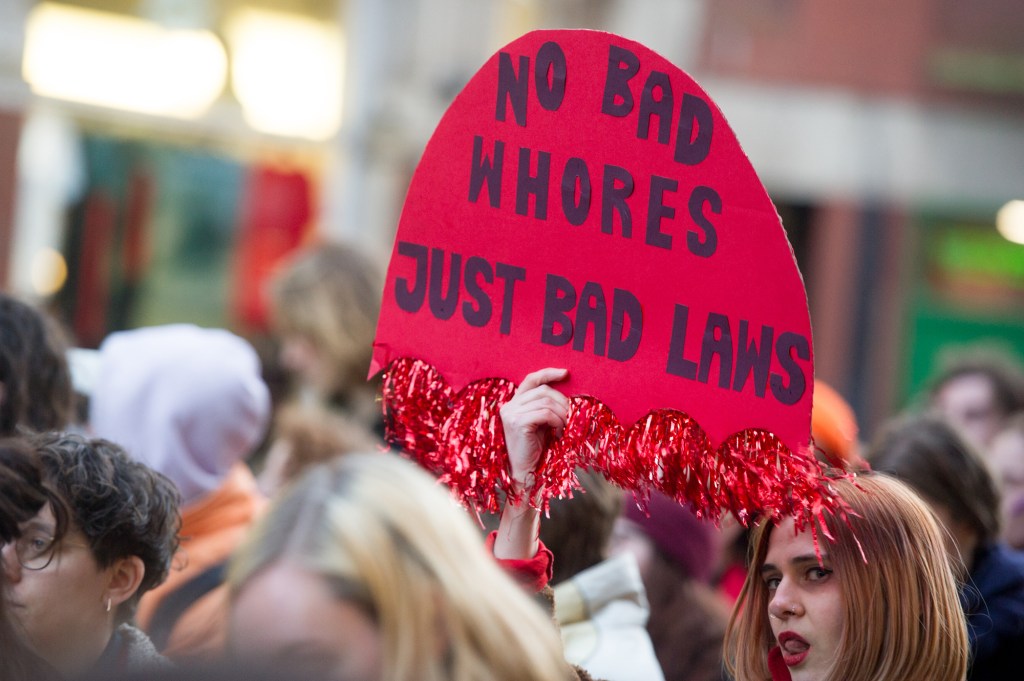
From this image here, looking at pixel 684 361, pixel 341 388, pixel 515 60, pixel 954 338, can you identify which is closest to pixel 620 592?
pixel 684 361

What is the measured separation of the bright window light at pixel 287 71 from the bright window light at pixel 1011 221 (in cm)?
553

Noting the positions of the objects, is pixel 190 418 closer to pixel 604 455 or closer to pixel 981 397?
pixel 604 455

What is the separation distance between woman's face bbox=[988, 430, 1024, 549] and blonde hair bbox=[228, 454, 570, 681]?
2.94 m

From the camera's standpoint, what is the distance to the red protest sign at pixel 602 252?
5.81ft

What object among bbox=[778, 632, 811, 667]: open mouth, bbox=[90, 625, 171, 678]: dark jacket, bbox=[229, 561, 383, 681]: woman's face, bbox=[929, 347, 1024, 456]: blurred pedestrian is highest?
bbox=[229, 561, 383, 681]: woman's face

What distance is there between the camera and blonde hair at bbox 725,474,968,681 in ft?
6.17

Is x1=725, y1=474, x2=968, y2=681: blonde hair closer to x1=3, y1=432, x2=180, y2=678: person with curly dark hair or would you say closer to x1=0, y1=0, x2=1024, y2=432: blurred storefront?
x1=3, y1=432, x2=180, y2=678: person with curly dark hair

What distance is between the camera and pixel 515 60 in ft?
6.51

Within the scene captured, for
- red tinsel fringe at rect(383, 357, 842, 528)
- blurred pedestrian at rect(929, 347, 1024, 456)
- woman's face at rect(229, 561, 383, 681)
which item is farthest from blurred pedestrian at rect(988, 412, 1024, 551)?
woman's face at rect(229, 561, 383, 681)

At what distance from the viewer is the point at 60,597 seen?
1978 millimetres

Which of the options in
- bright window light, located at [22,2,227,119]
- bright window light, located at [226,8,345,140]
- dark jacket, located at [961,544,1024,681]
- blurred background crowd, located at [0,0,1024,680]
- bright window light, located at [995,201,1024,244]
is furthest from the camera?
bright window light, located at [995,201,1024,244]

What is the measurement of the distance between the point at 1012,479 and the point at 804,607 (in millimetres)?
2351

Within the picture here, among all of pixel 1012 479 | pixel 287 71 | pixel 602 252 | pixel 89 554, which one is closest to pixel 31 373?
pixel 89 554

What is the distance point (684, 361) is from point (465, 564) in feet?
1.84
